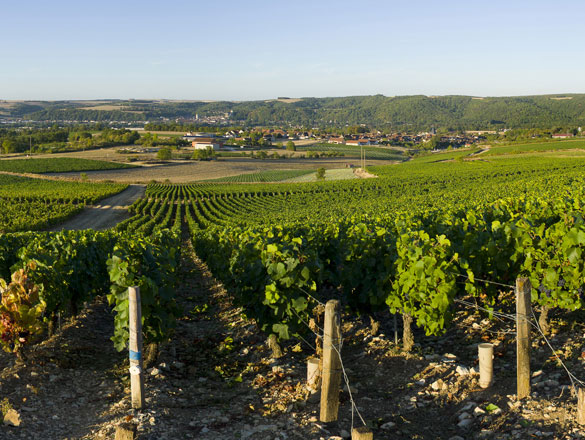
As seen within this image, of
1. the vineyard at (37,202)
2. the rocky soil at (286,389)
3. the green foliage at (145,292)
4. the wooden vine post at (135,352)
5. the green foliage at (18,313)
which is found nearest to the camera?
the rocky soil at (286,389)

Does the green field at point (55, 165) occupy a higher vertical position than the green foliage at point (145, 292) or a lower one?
lower

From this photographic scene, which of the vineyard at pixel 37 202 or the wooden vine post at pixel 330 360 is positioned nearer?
the wooden vine post at pixel 330 360

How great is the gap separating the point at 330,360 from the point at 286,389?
1.54 metres

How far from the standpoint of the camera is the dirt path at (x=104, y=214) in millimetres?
49359

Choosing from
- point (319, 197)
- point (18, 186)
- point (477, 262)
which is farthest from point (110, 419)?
point (18, 186)

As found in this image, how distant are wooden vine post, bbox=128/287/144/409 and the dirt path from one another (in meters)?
40.4

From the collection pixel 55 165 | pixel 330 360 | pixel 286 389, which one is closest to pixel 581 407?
pixel 330 360

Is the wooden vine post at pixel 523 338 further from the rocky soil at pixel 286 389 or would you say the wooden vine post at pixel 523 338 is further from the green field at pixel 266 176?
the green field at pixel 266 176

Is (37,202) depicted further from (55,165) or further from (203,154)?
(203,154)

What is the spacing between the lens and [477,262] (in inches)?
380

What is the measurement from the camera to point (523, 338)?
6.23 meters

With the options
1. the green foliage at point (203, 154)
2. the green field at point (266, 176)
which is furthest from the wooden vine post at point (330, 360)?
the green foliage at point (203, 154)

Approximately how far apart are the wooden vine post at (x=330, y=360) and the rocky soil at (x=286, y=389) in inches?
7.5

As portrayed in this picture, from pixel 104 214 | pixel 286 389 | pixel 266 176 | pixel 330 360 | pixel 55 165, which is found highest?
pixel 330 360
